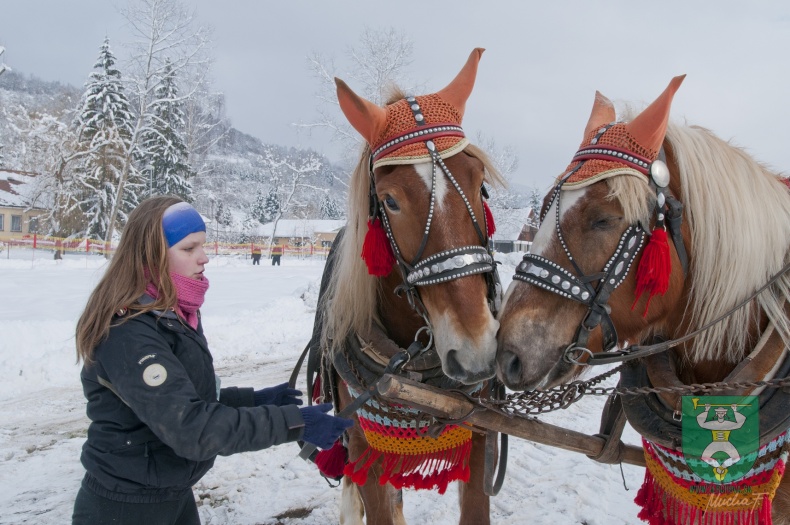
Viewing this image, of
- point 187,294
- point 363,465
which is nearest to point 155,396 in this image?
point 187,294

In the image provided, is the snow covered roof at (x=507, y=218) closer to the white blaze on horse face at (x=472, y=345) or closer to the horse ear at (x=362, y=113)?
the horse ear at (x=362, y=113)

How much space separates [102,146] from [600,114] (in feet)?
102

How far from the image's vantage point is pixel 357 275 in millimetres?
2400

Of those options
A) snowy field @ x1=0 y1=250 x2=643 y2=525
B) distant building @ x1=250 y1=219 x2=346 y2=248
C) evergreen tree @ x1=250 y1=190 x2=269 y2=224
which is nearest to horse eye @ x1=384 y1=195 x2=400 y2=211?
snowy field @ x1=0 y1=250 x2=643 y2=525

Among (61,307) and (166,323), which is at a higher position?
→ (166,323)

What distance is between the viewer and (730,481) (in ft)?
6.14

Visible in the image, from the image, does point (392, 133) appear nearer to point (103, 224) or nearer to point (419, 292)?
point (419, 292)

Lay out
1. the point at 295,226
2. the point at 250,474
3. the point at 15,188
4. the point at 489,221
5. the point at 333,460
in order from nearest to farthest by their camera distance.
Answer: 1. the point at 489,221
2. the point at 333,460
3. the point at 250,474
4. the point at 15,188
5. the point at 295,226

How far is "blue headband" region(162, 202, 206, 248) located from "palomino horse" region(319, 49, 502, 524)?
2.30 ft

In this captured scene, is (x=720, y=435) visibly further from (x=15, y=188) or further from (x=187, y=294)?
(x=15, y=188)

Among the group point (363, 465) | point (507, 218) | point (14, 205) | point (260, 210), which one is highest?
point (260, 210)

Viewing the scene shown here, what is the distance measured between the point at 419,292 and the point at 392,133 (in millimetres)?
678

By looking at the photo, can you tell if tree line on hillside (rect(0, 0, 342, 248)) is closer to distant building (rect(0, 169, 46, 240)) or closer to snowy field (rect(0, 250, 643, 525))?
distant building (rect(0, 169, 46, 240))

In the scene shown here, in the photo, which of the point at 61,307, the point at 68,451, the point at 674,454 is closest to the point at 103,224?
the point at 61,307
